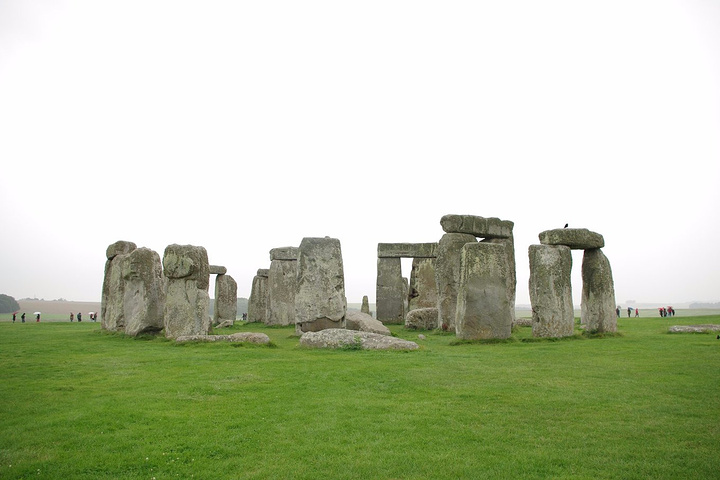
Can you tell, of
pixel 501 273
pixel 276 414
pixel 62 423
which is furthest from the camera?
pixel 501 273

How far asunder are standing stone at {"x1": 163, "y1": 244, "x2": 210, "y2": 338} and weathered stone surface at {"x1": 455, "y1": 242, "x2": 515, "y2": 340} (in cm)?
711

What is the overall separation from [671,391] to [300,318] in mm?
9867

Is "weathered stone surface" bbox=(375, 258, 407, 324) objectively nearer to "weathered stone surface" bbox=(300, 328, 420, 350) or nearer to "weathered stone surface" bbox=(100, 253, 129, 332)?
"weathered stone surface" bbox=(100, 253, 129, 332)

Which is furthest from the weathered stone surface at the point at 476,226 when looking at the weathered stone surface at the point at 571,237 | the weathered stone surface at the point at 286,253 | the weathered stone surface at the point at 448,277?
the weathered stone surface at the point at 286,253

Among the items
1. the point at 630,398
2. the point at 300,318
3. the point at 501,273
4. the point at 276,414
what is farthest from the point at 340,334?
the point at 630,398

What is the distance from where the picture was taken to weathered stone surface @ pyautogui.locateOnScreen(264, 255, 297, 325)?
20.9 metres

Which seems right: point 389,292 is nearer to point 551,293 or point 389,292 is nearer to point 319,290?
point 319,290

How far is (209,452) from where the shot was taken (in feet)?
15.5

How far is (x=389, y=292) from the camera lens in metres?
23.3

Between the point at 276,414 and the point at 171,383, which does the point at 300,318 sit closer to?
the point at 171,383

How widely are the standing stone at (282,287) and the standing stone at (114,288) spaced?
5828mm

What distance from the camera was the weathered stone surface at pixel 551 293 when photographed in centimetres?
1269

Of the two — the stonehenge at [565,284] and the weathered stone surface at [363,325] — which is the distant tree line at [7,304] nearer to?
the weathered stone surface at [363,325]

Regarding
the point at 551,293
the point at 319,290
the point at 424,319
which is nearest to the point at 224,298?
the point at 424,319
